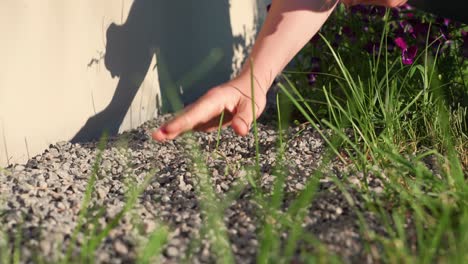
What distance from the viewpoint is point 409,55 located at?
2963 millimetres

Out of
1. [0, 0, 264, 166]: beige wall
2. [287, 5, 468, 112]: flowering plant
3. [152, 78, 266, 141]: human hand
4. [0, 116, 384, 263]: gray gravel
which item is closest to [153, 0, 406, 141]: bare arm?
[152, 78, 266, 141]: human hand

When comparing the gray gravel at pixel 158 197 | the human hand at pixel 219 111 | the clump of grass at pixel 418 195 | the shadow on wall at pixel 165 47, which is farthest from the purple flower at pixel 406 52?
the shadow on wall at pixel 165 47

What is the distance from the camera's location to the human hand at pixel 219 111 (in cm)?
213

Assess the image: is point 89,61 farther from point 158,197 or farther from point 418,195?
point 418,195

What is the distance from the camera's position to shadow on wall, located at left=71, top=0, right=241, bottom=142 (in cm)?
307

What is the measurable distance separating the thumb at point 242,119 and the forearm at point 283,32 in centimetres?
18

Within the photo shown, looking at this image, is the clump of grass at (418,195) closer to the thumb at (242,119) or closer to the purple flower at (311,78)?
the thumb at (242,119)

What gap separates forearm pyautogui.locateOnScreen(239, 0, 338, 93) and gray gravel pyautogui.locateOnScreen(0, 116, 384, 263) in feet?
1.05

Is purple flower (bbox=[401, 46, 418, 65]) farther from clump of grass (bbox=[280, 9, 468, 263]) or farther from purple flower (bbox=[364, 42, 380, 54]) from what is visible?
clump of grass (bbox=[280, 9, 468, 263])

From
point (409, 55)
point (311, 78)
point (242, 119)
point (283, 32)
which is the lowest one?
point (311, 78)

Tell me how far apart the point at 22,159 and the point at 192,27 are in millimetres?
1447

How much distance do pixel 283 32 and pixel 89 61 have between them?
32.9 inches

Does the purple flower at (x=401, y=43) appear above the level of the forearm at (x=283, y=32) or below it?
below

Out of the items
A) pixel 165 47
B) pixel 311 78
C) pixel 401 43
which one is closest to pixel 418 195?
pixel 401 43
